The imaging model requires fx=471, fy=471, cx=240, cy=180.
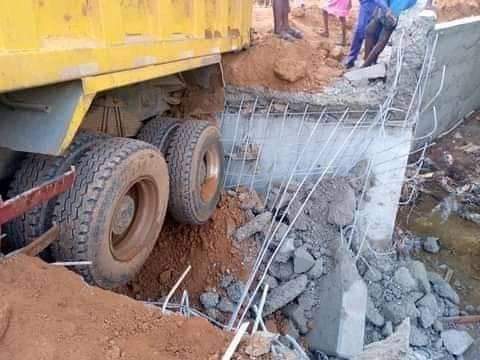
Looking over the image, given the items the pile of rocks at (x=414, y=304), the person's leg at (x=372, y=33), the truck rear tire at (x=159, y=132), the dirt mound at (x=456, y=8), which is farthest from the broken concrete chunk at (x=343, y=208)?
the dirt mound at (x=456, y=8)

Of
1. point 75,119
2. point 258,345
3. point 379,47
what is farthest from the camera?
point 379,47

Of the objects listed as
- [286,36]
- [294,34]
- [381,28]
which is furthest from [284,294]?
[381,28]

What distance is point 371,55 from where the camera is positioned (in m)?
5.55

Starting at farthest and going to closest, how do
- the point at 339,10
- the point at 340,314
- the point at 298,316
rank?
1. the point at 339,10
2. the point at 298,316
3. the point at 340,314

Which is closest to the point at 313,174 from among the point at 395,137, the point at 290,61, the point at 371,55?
the point at 395,137

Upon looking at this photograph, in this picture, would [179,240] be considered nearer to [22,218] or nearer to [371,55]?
[22,218]

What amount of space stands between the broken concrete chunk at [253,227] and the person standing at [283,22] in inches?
89.8

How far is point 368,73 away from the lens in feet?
17.1

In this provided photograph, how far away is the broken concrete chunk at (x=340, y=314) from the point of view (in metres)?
3.79

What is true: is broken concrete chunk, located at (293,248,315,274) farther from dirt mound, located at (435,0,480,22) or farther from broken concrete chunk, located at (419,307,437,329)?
dirt mound, located at (435,0,480,22)

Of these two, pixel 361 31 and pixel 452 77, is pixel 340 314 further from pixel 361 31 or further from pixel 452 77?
pixel 452 77

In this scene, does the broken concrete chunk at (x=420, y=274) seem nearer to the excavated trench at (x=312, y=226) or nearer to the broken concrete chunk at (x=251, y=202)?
the excavated trench at (x=312, y=226)

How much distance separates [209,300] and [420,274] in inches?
90.2

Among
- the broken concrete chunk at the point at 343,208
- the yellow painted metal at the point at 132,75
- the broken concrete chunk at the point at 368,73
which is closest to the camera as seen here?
the yellow painted metal at the point at 132,75
